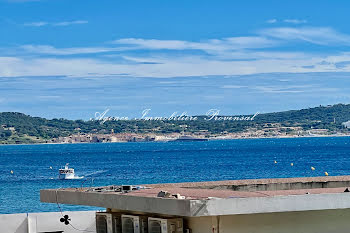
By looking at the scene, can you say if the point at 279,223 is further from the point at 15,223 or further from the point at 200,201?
the point at 15,223

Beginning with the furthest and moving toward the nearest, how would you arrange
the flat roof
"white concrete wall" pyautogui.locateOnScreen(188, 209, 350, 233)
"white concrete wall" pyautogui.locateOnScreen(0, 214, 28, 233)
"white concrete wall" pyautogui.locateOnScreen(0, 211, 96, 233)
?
"white concrete wall" pyautogui.locateOnScreen(0, 214, 28, 233) → "white concrete wall" pyautogui.locateOnScreen(0, 211, 96, 233) → "white concrete wall" pyautogui.locateOnScreen(188, 209, 350, 233) → the flat roof

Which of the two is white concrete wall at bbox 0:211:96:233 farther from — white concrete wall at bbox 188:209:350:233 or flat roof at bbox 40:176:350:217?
white concrete wall at bbox 188:209:350:233

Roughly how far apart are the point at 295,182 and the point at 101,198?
180 inches

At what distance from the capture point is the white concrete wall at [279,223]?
1217cm

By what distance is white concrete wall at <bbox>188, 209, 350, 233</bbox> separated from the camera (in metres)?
12.2

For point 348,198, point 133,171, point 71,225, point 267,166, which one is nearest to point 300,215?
point 348,198

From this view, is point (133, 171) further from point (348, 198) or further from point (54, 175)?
point (348, 198)

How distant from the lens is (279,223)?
12.4 m

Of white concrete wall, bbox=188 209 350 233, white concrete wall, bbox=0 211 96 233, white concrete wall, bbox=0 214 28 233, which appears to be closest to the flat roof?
white concrete wall, bbox=188 209 350 233

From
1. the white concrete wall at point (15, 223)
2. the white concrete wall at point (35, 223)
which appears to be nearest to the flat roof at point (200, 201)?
the white concrete wall at point (35, 223)

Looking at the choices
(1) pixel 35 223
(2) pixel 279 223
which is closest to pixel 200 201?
(2) pixel 279 223

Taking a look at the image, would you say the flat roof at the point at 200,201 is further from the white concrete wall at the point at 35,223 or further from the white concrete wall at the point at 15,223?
the white concrete wall at the point at 15,223

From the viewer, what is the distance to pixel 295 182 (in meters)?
16.6

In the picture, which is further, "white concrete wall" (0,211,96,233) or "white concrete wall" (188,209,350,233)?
"white concrete wall" (0,211,96,233)
